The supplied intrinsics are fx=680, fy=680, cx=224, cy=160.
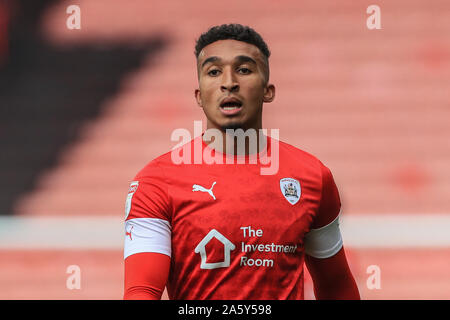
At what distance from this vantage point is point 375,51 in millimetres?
6785

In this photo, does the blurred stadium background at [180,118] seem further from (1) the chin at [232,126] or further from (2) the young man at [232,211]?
(1) the chin at [232,126]

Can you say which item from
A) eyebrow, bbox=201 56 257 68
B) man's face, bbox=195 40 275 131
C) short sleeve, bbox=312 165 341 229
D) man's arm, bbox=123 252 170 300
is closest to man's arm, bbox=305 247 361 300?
short sleeve, bbox=312 165 341 229

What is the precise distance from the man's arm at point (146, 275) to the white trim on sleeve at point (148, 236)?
0.02 m

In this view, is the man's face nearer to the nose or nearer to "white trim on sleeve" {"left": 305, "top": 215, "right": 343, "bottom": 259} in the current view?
the nose

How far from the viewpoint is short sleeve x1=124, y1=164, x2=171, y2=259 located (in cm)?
267

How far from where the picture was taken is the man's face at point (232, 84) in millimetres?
2910

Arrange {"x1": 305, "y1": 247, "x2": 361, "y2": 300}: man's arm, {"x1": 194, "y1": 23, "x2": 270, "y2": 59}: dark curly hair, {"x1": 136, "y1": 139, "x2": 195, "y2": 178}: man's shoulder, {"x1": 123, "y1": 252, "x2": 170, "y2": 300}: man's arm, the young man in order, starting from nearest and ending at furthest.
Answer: {"x1": 123, "y1": 252, "x2": 170, "y2": 300}: man's arm
the young man
{"x1": 136, "y1": 139, "x2": 195, "y2": 178}: man's shoulder
{"x1": 194, "y1": 23, "x2": 270, "y2": 59}: dark curly hair
{"x1": 305, "y1": 247, "x2": 361, "y2": 300}: man's arm

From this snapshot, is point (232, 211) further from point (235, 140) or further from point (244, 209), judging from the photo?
point (235, 140)

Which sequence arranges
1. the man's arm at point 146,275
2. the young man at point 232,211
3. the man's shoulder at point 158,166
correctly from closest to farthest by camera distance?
the man's arm at point 146,275 → the young man at point 232,211 → the man's shoulder at point 158,166

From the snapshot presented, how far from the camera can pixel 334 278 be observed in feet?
10.4

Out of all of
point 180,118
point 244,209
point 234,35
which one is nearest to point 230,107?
point 234,35

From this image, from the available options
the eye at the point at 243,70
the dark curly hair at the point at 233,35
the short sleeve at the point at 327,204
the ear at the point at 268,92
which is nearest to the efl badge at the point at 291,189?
the short sleeve at the point at 327,204

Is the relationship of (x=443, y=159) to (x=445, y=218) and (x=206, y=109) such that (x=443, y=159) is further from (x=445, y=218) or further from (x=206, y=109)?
(x=206, y=109)

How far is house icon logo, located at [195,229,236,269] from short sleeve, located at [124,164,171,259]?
13cm
